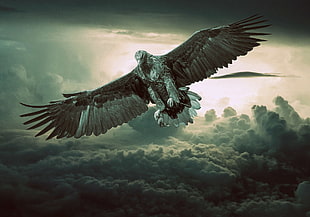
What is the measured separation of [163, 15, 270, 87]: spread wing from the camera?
11.2ft

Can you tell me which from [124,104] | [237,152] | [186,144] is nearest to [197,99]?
[124,104]

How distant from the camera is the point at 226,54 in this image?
354cm

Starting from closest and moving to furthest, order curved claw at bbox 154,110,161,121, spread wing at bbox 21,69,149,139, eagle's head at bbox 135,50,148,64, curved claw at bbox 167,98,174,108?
eagle's head at bbox 135,50,148,64, curved claw at bbox 167,98,174,108, curved claw at bbox 154,110,161,121, spread wing at bbox 21,69,149,139

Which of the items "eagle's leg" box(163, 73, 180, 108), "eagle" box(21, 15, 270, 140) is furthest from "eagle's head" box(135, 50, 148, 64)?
"eagle's leg" box(163, 73, 180, 108)

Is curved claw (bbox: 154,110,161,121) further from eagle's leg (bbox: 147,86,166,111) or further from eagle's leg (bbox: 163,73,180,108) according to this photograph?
eagle's leg (bbox: 163,73,180,108)

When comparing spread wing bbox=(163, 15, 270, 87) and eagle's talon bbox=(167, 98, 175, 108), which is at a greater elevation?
spread wing bbox=(163, 15, 270, 87)

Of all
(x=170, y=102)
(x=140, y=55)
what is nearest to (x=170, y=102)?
(x=170, y=102)

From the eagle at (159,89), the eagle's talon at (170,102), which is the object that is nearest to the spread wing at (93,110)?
the eagle at (159,89)

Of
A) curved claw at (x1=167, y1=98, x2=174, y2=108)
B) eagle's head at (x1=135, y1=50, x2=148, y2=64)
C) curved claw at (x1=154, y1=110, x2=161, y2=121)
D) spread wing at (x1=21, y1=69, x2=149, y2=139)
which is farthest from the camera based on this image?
spread wing at (x1=21, y1=69, x2=149, y2=139)

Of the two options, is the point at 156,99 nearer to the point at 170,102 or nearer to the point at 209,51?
the point at 170,102

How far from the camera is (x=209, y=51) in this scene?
3.60m

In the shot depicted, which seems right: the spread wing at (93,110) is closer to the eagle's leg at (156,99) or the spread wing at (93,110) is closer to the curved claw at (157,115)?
the eagle's leg at (156,99)

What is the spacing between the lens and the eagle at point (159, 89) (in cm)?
330

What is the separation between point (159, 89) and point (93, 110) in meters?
0.96
